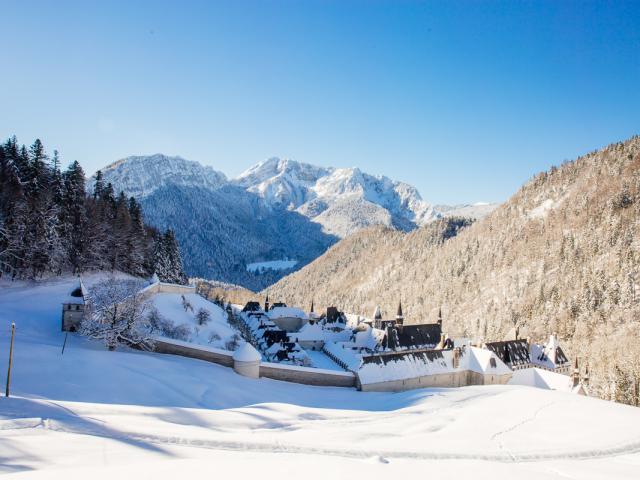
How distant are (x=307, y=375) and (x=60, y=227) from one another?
34.1 meters

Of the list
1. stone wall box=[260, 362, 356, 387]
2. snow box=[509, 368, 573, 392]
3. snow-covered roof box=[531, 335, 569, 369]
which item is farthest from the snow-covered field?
snow-covered roof box=[531, 335, 569, 369]

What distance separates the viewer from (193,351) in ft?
107

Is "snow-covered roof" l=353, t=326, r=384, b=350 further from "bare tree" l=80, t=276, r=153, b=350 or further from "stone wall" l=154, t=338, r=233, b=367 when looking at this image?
"bare tree" l=80, t=276, r=153, b=350

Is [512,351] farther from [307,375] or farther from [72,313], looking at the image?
[72,313]

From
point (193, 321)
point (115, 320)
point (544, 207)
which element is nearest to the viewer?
point (115, 320)

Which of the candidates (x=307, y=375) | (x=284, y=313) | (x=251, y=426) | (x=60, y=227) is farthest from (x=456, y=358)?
(x=60, y=227)

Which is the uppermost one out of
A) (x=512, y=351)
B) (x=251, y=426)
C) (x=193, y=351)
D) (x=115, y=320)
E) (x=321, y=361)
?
(x=115, y=320)

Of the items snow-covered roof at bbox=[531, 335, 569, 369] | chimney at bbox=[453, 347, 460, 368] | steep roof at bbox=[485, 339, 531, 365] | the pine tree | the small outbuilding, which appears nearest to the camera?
the small outbuilding

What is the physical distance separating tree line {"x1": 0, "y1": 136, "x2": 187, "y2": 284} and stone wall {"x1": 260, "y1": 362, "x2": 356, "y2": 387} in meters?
28.8

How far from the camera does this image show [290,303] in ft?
545

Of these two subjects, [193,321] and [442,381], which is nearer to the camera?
[193,321]

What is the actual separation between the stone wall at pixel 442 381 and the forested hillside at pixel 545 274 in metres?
22.9

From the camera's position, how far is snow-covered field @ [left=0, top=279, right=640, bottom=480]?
35.2 ft

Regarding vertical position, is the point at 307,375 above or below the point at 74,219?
below
